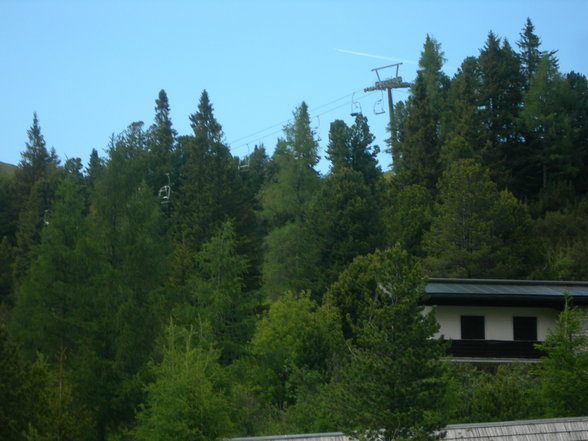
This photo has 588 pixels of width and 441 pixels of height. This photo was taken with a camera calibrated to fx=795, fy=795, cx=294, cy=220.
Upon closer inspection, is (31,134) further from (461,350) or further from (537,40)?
(461,350)

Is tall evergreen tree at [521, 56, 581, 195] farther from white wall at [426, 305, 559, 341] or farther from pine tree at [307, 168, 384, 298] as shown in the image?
white wall at [426, 305, 559, 341]

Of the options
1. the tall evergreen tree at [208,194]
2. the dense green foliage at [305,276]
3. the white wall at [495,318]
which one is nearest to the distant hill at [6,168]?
the dense green foliage at [305,276]

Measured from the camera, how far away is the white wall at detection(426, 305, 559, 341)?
34812 mm

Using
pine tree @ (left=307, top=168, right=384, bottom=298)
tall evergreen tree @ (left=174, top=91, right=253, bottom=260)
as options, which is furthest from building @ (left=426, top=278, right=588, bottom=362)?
tall evergreen tree @ (left=174, top=91, right=253, bottom=260)

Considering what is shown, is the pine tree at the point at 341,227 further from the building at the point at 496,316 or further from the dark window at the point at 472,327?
the dark window at the point at 472,327

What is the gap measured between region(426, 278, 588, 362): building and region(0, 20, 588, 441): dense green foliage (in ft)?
4.77

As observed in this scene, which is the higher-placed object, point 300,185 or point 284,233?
point 300,185

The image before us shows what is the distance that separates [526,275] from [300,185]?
20065 mm

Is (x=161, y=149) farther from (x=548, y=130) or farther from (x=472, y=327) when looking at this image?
(x=472, y=327)

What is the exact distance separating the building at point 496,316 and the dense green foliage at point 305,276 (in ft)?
4.77

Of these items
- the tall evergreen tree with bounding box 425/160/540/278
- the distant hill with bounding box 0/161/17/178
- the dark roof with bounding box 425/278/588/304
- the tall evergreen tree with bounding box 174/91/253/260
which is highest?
the distant hill with bounding box 0/161/17/178

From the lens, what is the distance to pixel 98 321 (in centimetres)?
3456

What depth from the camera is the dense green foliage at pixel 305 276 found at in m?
22.0

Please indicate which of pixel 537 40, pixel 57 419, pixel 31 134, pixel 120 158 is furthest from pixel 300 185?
pixel 31 134
